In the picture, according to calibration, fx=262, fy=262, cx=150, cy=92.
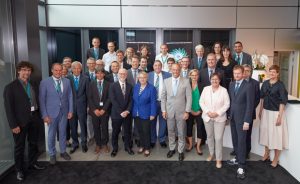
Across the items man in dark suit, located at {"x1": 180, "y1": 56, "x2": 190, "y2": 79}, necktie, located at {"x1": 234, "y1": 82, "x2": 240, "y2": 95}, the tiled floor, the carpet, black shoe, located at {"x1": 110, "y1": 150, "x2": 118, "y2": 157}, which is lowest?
the carpet

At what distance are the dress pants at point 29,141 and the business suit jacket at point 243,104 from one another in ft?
10.3

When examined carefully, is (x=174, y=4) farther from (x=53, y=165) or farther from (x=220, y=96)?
(x=53, y=165)

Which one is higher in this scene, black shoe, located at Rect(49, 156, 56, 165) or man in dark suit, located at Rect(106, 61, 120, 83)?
man in dark suit, located at Rect(106, 61, 120, 83)

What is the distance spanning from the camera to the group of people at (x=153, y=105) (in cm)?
395

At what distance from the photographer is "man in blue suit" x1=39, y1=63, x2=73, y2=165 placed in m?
4.26

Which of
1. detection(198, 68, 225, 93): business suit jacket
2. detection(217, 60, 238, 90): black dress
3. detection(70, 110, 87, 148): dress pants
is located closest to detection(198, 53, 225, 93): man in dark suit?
detection(198, 68, 225, 93): business suit jacket

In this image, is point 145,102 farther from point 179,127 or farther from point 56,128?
point 56,128

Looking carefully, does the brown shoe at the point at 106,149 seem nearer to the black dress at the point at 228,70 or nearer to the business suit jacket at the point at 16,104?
the business suit jacket at the point at 16,104

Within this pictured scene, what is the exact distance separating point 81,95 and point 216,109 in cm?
242

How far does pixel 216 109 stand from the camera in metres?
4.16

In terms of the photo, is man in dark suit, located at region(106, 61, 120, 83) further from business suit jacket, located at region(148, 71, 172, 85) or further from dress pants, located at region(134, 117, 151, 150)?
dress pants, located at region(134, 117, 151, 150)

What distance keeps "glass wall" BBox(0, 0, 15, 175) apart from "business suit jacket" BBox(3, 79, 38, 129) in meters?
0.51

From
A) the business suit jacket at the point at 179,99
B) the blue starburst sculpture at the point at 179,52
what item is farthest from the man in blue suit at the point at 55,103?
the blue starburst sculpture at the point at 179,52

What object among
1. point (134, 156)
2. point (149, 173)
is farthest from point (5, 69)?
point (149, 173)
